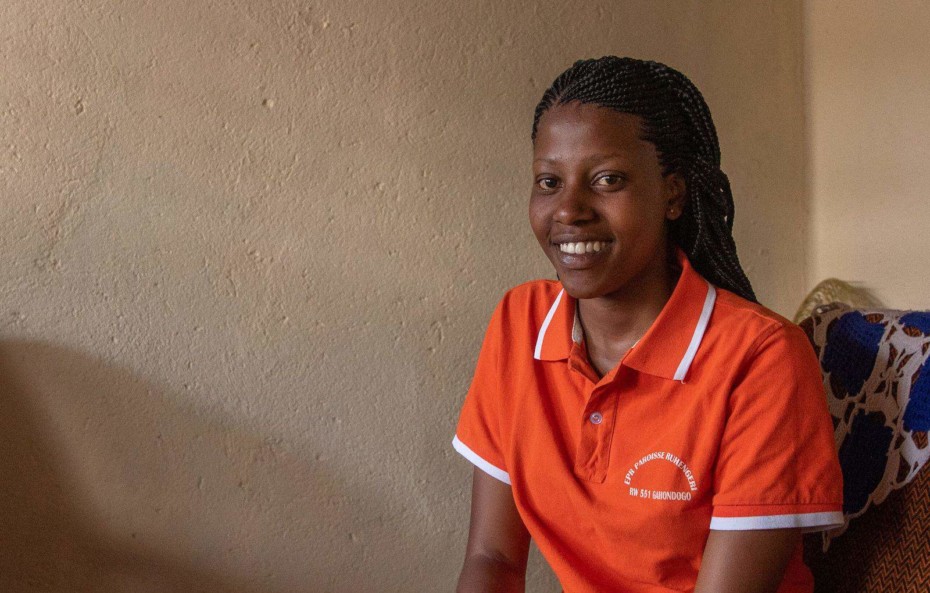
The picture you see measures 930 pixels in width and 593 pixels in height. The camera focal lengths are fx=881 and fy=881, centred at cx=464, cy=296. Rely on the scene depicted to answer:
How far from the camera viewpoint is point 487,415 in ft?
4.75

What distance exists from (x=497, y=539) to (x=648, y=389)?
14.8 inches

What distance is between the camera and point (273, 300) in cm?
166

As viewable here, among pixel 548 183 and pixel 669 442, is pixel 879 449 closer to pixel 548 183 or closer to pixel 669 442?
pixel 669 442

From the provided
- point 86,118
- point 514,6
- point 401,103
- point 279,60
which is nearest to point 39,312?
point 86,118

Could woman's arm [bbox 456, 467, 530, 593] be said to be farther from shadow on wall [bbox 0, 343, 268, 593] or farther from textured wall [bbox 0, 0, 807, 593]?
shadow on wall [bbox 0, 343, 268, 593]

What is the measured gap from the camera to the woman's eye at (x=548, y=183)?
1290 millimetres

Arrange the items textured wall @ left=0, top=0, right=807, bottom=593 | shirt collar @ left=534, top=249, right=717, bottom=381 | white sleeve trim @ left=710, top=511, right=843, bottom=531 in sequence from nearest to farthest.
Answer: white sleeve trim @ left=710, top=511, right=843, bottom=531, shirt collar @ left=534, top=249, right=717, bottom=381, textured wall @ left=0, top=0, right=807, bottom=593

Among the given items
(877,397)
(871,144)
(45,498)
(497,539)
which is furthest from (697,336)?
(45,498)

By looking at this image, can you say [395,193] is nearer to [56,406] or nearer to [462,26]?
[462,26]

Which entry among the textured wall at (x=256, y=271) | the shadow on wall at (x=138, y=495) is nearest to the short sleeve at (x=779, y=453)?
the textured wall at (x=256, y=271)

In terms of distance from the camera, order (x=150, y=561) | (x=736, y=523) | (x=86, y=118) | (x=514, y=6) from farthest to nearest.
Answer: (x=514, y=6) < (x=150, y=561) < (x=86, y=118) < (x=736, y=523)

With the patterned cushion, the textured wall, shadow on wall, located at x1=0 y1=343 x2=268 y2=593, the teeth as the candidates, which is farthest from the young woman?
shadow on wall, located at x1=0 y1=343 x2=268 y2=593

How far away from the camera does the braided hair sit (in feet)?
4.10

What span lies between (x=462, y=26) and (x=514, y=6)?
12 centimetres
